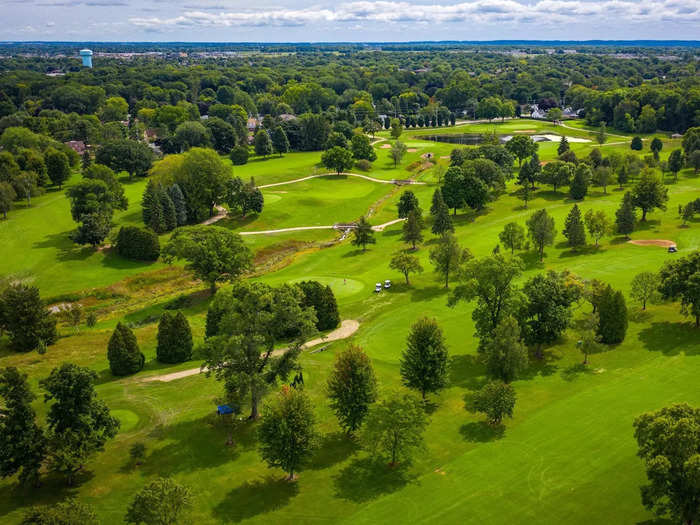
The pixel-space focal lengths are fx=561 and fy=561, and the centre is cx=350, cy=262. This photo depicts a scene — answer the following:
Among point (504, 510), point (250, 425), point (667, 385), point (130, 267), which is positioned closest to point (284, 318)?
point (250, 425)

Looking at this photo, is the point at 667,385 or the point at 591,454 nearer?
the point at 591,454

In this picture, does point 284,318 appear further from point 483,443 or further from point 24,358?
point 24,358

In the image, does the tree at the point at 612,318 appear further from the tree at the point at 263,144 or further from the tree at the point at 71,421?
the tree at the point at 263,144

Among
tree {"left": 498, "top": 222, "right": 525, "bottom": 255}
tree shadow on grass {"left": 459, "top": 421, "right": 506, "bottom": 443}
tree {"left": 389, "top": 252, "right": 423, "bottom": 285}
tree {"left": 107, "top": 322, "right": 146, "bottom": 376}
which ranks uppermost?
tree {"left": 498, "top": 222, "right": 525, "bottom": 255}

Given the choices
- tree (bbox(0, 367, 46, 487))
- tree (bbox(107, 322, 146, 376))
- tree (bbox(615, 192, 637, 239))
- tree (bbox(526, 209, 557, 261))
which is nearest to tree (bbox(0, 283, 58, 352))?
tree (bbox(107, 322, 146, 376))

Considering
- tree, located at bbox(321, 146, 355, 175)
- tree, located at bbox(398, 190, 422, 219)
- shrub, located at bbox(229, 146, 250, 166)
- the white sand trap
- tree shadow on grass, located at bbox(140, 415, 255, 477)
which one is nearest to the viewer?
tree shadow on grass, located at bbox(140, 415, 255, 477)

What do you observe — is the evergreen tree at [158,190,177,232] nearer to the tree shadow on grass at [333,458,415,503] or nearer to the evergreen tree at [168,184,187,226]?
the evergreen tree at [168,184,187,226]

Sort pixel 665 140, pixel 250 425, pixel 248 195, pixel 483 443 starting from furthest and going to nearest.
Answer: pixel 665 140 < pixel 248 195 < pixel 250 425 < pixel 483 443

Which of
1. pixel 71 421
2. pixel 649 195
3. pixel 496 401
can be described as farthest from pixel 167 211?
pixel 649 195
